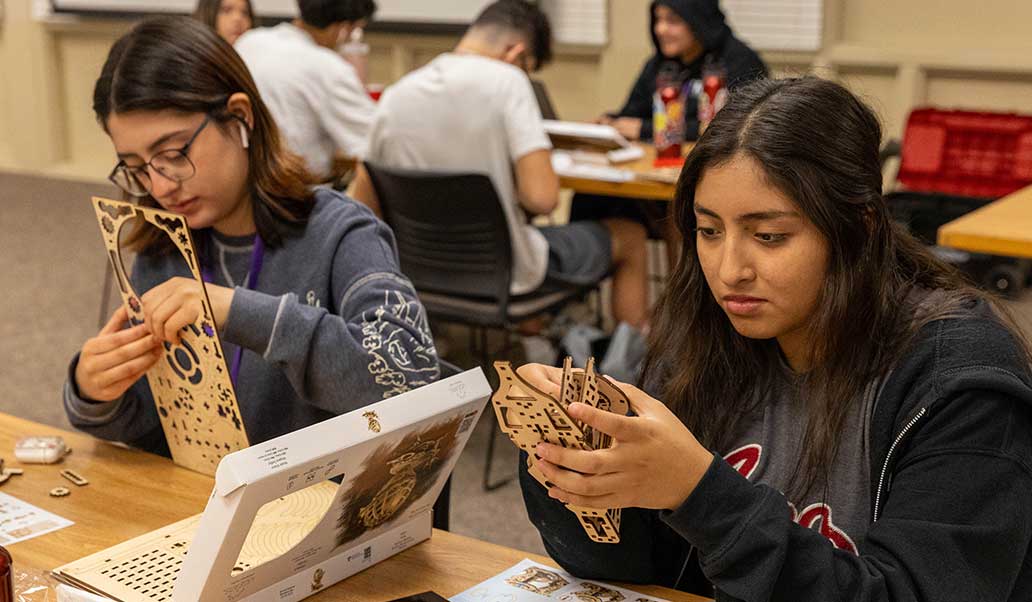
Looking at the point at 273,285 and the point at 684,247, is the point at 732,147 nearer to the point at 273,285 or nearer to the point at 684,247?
the point at 684,247

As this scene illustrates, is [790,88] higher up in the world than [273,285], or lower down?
higher up

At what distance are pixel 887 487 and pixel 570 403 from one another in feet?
1.33

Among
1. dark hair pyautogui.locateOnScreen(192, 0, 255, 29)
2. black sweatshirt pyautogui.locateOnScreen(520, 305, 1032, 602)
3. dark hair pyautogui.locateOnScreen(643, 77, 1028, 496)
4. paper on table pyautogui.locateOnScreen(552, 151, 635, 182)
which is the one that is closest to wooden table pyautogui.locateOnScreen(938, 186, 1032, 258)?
paper on table pyautogui.locateOnScreen(552, 151, 635, 182)

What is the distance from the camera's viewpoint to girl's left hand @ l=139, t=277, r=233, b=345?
152 cm

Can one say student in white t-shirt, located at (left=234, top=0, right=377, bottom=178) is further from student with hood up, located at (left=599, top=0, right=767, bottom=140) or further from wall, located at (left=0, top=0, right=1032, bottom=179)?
wall, located at (left=0, top=0, right=1032, bottom=179)

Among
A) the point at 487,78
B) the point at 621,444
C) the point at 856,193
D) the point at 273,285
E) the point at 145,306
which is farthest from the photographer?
the point at 487,78

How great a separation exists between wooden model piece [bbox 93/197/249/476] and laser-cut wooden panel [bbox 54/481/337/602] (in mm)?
174

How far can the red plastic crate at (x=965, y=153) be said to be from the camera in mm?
4754

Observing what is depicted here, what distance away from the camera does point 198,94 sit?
5.82 feet

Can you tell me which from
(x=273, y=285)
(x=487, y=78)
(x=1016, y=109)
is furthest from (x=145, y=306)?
(x=1016, y=109)

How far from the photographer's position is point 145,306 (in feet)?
5.21

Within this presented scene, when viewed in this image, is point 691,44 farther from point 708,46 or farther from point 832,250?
point 832,250

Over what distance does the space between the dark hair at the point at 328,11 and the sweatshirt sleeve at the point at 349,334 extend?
2.38 m

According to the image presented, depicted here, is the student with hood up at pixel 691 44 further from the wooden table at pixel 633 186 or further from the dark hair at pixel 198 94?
the dark hair at pixel 198 94
